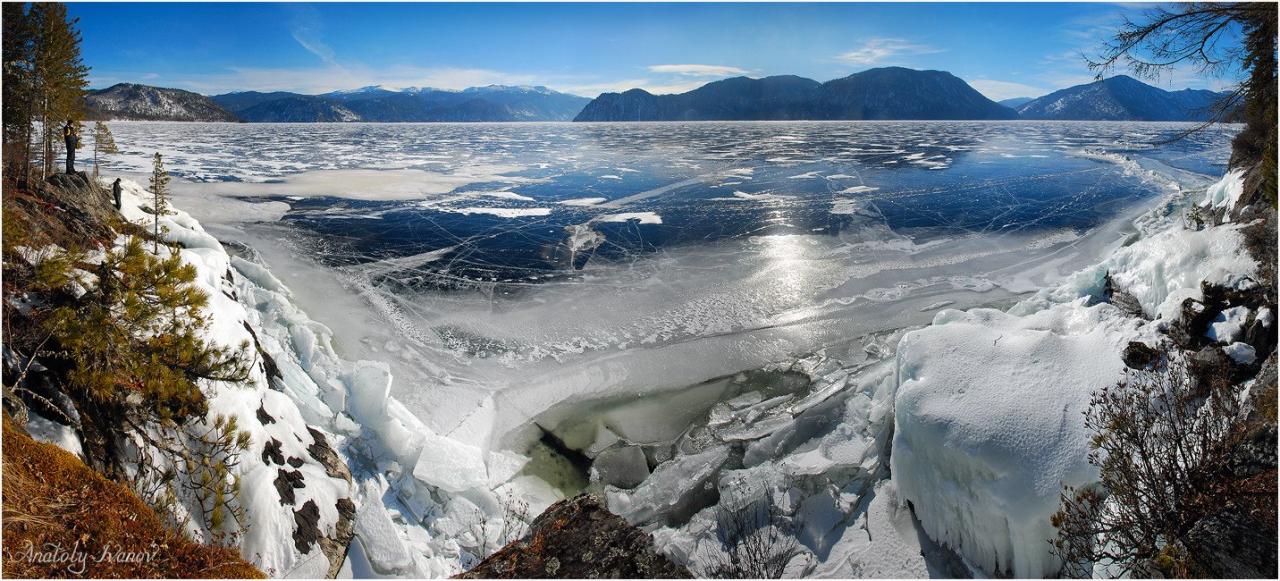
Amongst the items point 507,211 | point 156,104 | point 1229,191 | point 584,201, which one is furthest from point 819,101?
point 1229,191

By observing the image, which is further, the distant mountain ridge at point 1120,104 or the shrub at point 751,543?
the distant mountain ridge at point 1120,104

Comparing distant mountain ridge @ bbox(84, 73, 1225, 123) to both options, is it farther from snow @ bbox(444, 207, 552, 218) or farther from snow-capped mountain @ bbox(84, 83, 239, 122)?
snow @ bbox(444, 207, 552, 218)

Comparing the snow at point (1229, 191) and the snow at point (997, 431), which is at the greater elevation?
the snow at point (1229, 191)

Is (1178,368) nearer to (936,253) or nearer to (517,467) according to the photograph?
(517,467)

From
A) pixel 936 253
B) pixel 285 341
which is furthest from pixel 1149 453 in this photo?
pixel 936 253

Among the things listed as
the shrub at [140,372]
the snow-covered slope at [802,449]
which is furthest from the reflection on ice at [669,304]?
the shrub at [140,372]

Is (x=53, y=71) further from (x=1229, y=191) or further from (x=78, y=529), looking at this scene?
(x=1229, y=191)

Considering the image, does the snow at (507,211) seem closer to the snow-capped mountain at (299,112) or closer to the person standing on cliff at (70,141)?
the person standing on cliff at (70,141)
